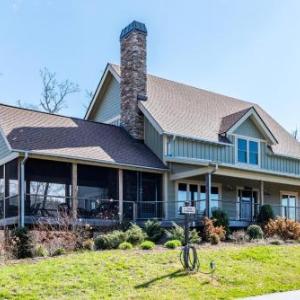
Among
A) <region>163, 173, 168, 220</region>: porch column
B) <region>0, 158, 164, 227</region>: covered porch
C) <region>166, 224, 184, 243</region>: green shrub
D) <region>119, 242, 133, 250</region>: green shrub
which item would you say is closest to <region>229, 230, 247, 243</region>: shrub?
<region>166, 224, 184, 243</region>: green shrub

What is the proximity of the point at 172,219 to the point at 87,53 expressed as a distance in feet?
41.1

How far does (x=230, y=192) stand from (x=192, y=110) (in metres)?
4.42

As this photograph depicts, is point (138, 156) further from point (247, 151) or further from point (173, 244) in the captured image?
point (173, 244)

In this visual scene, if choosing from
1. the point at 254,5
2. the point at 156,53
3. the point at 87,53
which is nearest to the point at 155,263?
the point at 254,5

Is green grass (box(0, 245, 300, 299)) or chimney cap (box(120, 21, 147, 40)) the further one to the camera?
chimney cap (box(120, 21, 147, 40))

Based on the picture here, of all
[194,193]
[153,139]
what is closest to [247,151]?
[194,193]

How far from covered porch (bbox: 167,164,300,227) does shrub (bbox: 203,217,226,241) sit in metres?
0.99

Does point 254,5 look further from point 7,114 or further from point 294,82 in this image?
point 7,114

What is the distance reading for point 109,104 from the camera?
88.0 feet

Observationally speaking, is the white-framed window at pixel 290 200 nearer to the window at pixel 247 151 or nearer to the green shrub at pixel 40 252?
the window at pixel 247 151

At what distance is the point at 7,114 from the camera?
21250 mm

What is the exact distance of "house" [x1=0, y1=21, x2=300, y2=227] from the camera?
63.6 feet

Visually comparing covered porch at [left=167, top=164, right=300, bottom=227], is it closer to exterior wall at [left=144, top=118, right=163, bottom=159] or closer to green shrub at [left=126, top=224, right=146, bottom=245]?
exterior wall at [left=144, top=118, right=163, bottom=159]

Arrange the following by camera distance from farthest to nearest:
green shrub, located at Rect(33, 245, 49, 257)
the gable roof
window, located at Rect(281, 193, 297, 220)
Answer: window, located at Rect(281, 193, 297, 220) < the gable roof < green shrub, located at Rect(33, 245, 49, 257)
